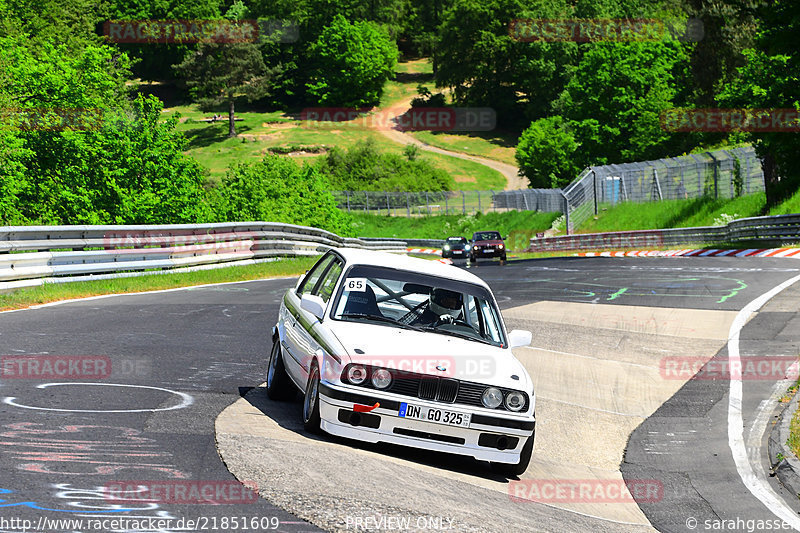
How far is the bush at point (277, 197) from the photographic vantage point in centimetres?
4109

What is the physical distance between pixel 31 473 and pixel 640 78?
250ft

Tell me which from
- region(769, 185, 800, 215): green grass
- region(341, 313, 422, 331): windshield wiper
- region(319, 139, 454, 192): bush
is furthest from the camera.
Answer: region(319, 139, 454, 192): bush

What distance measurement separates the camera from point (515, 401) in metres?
7.58

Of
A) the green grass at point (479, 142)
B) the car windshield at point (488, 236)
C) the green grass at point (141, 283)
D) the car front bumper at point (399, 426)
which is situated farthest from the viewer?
the green grass at point (479, 142)

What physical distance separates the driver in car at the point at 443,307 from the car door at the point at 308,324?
0.87 metres

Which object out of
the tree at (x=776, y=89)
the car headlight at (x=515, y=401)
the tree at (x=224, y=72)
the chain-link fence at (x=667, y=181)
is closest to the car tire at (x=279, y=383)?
the car headlight at (x=515, y=401)

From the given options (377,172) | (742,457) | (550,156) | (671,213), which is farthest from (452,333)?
(377,172)

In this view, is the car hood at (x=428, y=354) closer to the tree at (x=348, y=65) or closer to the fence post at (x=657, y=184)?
the fence post at (x=657, y=184)

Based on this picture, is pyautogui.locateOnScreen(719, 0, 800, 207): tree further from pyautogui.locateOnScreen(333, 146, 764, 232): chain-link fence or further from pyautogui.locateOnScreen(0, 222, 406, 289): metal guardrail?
pyautogui.locateOnScreen(0, 222, 406, 289): metal guardrail

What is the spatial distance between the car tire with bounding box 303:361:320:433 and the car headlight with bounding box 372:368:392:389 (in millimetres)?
501

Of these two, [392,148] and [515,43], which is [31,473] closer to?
[392,148]

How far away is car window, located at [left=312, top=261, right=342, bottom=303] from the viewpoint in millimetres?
8617

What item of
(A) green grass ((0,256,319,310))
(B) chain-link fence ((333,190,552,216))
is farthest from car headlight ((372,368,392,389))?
(B) chain-link fence ((333,190,552,216))

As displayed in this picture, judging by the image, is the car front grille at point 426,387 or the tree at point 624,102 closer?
the car front grille at point 426,387
